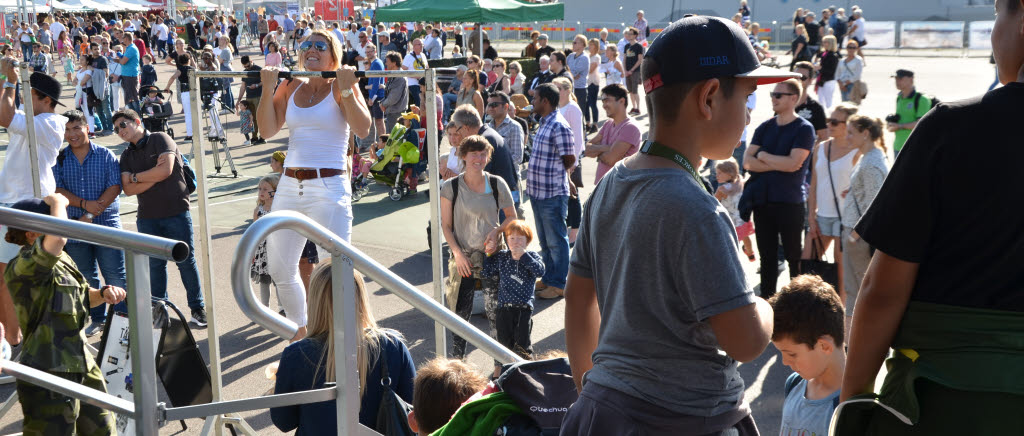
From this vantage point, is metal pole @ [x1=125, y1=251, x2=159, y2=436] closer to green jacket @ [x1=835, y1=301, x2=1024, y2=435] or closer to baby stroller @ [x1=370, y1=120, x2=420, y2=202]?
green jacket @ [x1=835, y1=301, x2=1024, y2=435]

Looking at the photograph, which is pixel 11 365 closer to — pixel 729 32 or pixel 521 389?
pixel 521 389

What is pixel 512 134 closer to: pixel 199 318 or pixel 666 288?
pixel 199 318

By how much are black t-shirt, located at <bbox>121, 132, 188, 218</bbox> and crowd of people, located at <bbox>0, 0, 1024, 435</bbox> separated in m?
0.02

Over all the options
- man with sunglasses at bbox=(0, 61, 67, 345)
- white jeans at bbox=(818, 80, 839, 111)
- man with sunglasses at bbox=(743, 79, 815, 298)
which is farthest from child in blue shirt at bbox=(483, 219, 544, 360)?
white jeans at bbox=(818, 80, 839, 111)

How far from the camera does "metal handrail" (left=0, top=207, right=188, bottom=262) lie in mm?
2055

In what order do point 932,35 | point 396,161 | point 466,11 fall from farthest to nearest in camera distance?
1. point 932,35
2. point 466,11
3. point 396,161

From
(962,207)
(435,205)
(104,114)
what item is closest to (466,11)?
(104,114)

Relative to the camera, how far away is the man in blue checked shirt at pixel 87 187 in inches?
278

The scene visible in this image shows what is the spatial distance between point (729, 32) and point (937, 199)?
53 cm

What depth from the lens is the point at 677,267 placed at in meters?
1.73

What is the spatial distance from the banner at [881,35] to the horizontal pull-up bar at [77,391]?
35.2 metres

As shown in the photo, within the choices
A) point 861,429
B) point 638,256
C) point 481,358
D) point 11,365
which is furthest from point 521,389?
point 481,358

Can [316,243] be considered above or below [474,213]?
above

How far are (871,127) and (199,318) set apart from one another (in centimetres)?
556
